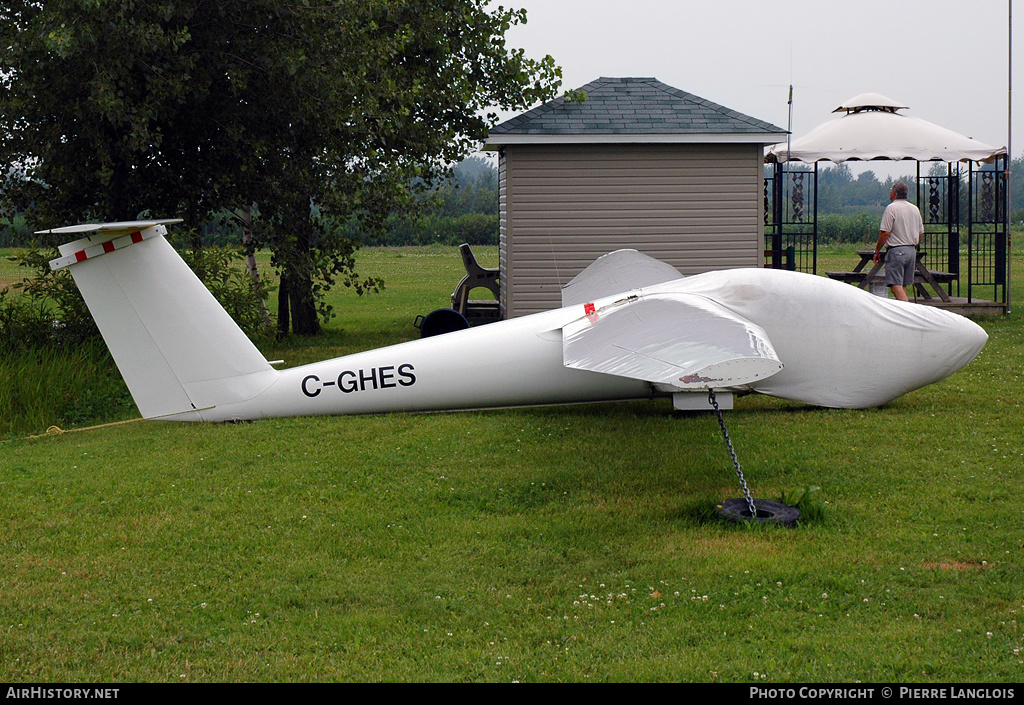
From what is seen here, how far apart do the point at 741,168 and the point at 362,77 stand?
6234 millimetres

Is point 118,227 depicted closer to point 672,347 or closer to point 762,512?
point 672,347

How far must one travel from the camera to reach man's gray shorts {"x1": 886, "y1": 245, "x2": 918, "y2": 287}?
1577 centimetres

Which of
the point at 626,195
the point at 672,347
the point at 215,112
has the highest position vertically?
the point at 215,112

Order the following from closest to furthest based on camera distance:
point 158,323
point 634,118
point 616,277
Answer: point 158,323
point 616,277
point 634,118

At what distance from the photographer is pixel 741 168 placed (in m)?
15.5

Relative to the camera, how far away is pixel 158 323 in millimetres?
8508

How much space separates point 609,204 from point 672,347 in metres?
9.04

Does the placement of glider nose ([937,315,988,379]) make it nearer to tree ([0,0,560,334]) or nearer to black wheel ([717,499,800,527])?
black wheel ([717,499,800,527])

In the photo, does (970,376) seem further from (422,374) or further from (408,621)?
(408,621)

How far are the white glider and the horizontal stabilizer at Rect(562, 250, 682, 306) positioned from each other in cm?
148

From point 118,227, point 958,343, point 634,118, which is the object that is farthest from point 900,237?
point 118,227

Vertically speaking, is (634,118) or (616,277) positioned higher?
(634,118)

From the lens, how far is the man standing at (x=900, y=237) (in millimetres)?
15773
